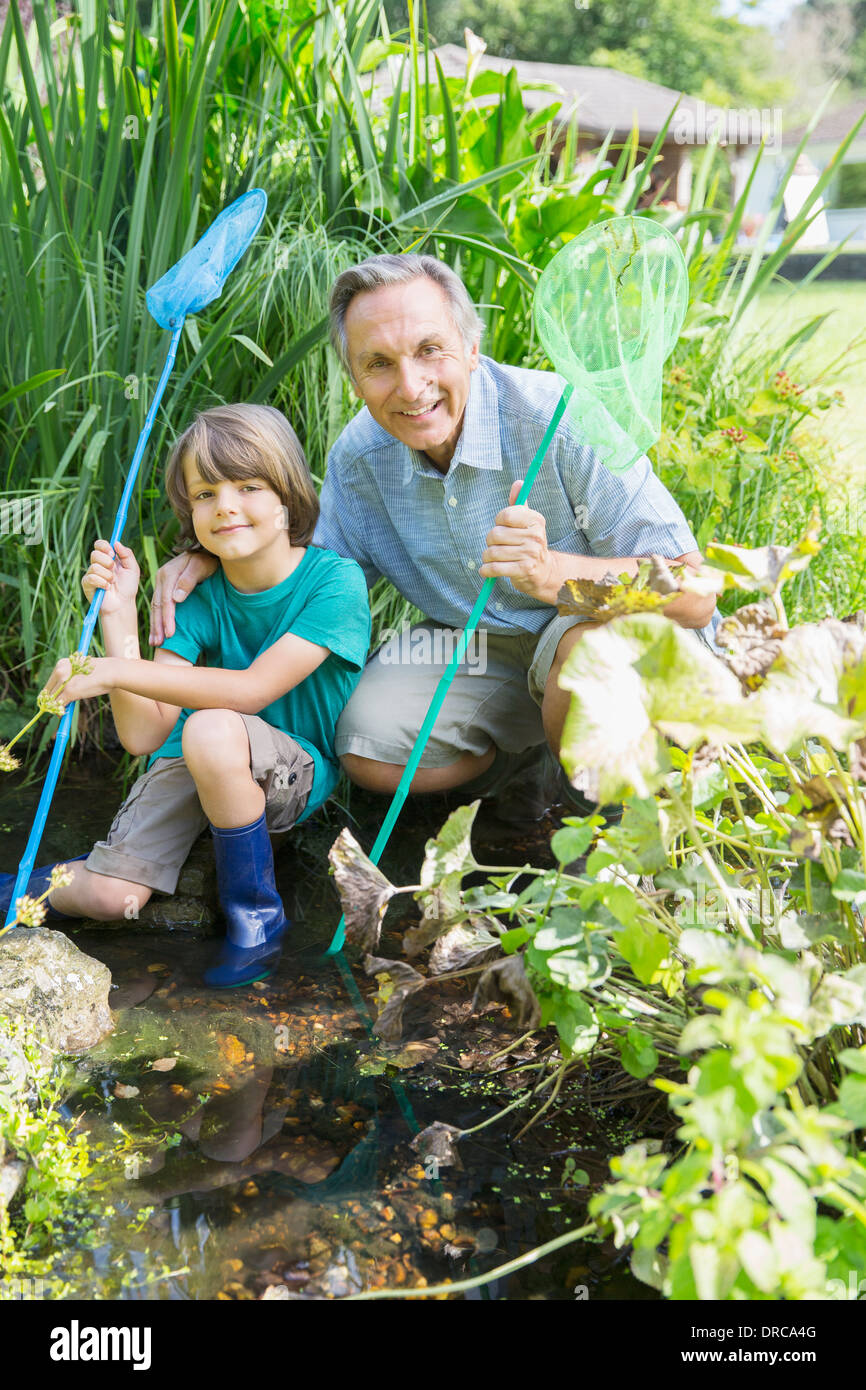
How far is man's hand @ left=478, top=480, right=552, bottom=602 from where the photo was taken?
1792mm

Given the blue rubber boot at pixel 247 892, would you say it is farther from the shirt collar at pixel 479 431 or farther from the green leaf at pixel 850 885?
the green leaf at pixel 850 885

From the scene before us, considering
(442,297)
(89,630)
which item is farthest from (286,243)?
(89,630)

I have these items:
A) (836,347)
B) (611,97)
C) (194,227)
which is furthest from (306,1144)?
(611,97)

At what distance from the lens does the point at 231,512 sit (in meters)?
2.07

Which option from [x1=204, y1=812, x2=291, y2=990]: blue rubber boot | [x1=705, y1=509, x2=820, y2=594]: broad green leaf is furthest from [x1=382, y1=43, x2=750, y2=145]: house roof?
[x1=705, y1=509, x2=820, y2=594]: broad green leaf

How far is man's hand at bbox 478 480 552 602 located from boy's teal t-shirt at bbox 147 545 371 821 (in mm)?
398

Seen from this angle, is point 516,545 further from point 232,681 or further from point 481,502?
point 232,681

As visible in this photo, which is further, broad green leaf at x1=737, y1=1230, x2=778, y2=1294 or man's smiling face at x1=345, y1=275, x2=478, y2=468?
man's smiling face at x1=345, y1=275, x2=478, y2=468

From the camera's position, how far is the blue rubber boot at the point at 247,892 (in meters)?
1.99

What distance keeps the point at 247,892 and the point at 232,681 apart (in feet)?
1.27

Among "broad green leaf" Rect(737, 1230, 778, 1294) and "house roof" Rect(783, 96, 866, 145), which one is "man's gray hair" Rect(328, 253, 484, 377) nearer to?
"broad green leaf" Rect(737, 1230, 778, 1294)

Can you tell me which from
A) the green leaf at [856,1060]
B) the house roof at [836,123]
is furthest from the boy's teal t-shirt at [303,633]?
the house roof at [836,123]

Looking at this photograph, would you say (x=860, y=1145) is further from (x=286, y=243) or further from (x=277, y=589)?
(x=286, y=243)

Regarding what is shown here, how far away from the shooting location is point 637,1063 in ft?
4.10
